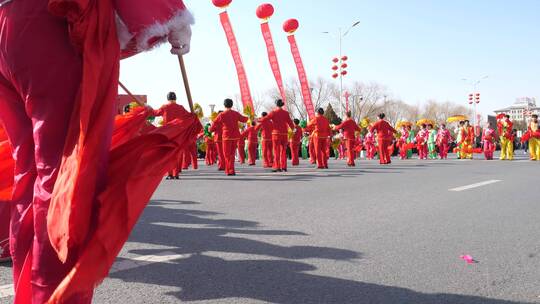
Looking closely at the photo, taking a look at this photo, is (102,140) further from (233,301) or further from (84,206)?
(233,301)

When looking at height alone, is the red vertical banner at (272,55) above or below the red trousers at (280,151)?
above

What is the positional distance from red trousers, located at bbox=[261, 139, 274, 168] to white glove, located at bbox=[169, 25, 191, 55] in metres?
14.3

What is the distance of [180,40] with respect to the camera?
2.32 m

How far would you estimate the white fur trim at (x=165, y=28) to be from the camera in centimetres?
217

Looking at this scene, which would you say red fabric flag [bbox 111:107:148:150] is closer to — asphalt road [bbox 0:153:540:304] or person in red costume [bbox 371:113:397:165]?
asphalt road [bbox 0:153:540:304]

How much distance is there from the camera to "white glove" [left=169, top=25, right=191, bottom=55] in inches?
90.1

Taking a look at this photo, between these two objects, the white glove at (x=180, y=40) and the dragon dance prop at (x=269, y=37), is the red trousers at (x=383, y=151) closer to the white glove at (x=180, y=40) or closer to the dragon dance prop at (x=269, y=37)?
the dragon dance prop at (x=269, y=37)

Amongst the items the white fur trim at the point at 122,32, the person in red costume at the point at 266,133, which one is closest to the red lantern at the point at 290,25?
the person in red costume at the point at 266,133

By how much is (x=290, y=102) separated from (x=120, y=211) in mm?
59447

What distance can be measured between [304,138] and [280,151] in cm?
1419

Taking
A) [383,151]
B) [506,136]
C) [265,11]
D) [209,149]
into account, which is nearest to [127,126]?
[383,151]

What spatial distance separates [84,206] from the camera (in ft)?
6.43

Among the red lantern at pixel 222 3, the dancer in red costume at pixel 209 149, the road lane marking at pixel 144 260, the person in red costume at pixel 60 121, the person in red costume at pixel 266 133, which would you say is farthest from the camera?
the red lantern at pixel 222 3

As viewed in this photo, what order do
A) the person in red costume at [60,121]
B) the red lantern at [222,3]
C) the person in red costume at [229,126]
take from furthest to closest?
the red lantern at [222,3], the person in red costume at [229,126], the person in red costume at [60,121]
